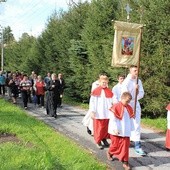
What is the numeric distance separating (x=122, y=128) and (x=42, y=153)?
1.94 metres

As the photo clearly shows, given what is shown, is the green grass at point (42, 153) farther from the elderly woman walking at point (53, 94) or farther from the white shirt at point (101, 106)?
the elderly woman walking at point (53, 94)

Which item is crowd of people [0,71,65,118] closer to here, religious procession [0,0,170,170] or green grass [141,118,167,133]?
religious procession [0,0,170,170]

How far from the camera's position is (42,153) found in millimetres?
9258

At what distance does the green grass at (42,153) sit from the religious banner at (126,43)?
252cm

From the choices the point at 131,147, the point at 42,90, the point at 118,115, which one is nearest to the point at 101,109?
the point at 131,147

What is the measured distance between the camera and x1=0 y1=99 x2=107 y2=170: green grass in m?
8.39

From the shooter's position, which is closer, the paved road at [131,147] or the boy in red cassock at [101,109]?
the paved road at [131,147]

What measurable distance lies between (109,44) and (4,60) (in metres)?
46.5

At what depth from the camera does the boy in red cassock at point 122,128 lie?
8.62m

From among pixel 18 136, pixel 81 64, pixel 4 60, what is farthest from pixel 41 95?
pixel 4 60

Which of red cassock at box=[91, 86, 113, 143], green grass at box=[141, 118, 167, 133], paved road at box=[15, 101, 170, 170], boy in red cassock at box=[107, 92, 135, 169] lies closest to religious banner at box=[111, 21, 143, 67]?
red cassock at box=[91, 86, 113, 143]

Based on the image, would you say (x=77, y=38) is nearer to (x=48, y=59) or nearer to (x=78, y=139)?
(x=48, y=59)

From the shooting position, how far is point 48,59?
30.6 meters

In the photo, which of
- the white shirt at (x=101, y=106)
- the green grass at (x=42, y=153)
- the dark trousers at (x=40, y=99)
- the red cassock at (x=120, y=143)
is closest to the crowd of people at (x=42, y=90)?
the dark trousers at (x=40, y=99)
